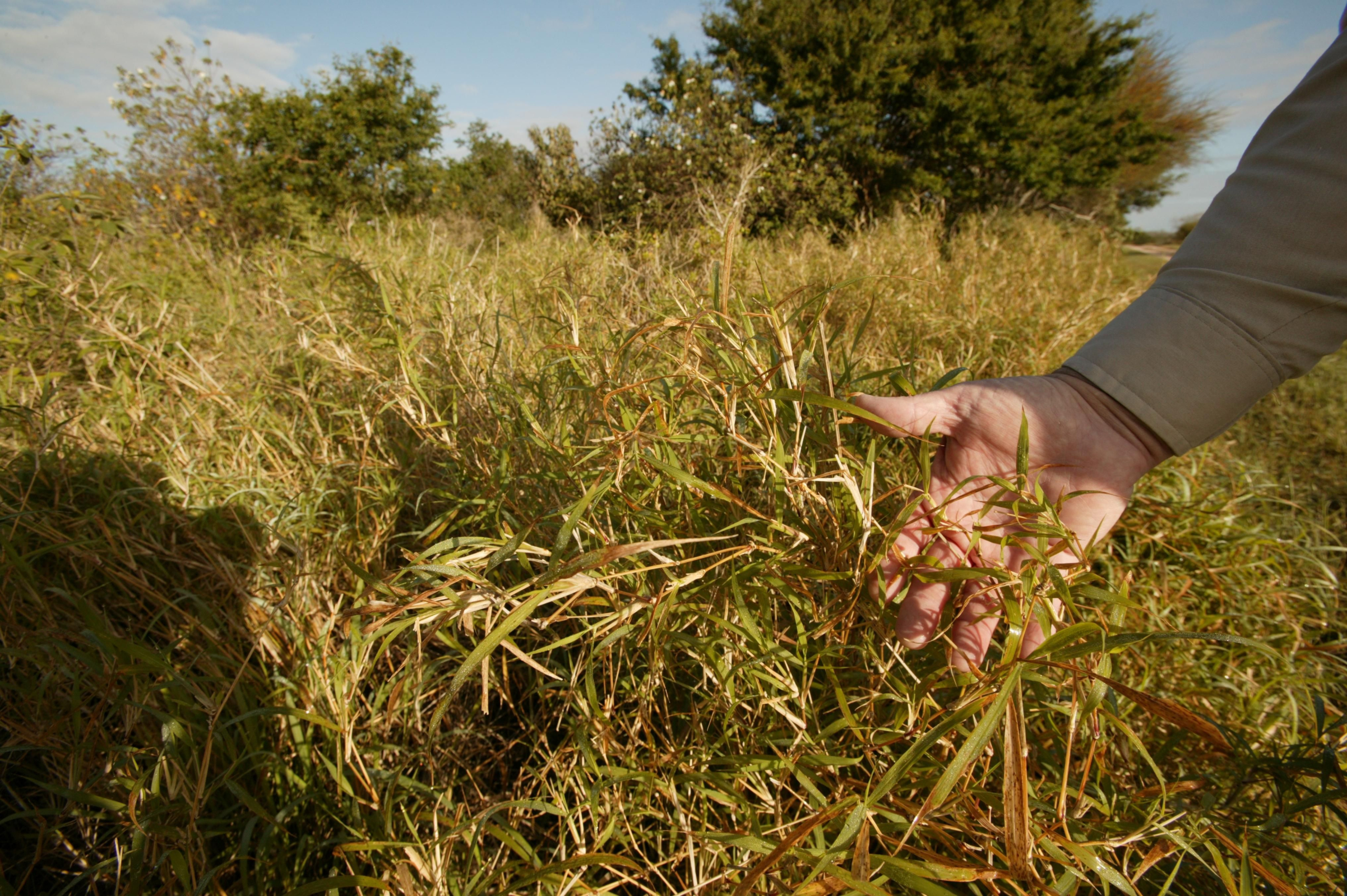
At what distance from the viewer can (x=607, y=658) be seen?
1.25m

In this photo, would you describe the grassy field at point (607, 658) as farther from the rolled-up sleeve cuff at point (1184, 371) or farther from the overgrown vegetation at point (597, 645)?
the rolled-up sleeve cuff at point (1184, 371)

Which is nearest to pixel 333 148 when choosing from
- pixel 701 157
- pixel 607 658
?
pixel 701 157

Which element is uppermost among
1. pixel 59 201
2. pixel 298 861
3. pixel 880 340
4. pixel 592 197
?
Answer: pixel 592 197

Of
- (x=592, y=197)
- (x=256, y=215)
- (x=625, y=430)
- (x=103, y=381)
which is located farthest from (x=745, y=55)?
(x=625, y=430)

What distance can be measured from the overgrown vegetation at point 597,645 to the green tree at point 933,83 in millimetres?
10640

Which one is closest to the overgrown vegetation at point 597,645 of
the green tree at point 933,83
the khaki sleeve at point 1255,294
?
the khaki sleeve at point 1255,294

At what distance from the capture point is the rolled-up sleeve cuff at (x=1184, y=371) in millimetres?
1131

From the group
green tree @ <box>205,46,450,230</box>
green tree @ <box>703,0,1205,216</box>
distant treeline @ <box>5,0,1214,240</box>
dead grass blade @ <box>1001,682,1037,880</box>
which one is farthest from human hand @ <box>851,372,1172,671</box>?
green tree @ <box>703,0,1205,216</box>

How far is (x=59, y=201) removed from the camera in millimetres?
3557

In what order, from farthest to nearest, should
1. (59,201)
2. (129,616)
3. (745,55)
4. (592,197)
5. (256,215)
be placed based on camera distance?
(745,55) → (592,197) → (256,215) → (59,201) → (129,616)

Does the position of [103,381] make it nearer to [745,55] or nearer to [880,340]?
[880,340]

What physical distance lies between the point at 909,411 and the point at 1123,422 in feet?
1.47

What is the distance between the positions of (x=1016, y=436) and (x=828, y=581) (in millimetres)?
514

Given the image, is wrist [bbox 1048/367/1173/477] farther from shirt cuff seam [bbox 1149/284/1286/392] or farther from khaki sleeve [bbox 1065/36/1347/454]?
shirt cuff seam [bbox 1149/284/1286/392]
